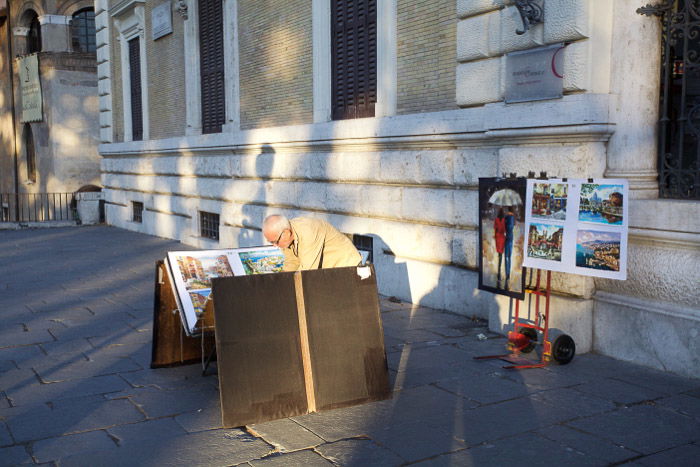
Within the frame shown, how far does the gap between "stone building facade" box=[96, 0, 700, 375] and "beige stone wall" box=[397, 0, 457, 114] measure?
24 millimetres

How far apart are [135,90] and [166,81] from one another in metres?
2.63

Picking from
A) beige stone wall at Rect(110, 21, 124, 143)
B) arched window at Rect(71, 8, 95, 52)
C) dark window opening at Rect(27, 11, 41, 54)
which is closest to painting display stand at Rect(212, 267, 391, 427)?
beige stone wall at Rect(110, 21, 124, 143)

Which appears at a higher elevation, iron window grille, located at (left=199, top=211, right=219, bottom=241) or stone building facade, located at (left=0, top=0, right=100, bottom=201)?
stone building facade, located at (left=0, top=0, right=100, bottom=201)

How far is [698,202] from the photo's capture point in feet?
19.1

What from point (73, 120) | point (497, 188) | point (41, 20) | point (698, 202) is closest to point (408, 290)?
point (497, 188)

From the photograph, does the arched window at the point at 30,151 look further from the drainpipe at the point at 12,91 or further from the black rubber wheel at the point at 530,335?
the black rubber wheel at the point at 530,335

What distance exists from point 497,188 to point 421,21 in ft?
10.1

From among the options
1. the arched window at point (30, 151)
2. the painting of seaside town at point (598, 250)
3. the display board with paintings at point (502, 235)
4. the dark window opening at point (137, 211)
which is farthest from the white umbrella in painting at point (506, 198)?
the arched window at point (30, 151)

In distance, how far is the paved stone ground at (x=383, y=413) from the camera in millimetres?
4324

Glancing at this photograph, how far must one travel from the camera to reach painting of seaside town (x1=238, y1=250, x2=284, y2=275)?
6.12m

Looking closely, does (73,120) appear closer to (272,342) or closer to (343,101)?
(343,101)

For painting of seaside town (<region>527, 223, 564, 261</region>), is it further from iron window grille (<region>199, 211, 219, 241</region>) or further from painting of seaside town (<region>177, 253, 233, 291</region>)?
iron window grille (<region>199, 211, 219, 241</region>)

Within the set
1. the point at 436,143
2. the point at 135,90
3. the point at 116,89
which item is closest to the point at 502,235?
the point at 436,143

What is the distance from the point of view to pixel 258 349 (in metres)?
4.89
